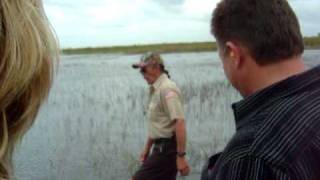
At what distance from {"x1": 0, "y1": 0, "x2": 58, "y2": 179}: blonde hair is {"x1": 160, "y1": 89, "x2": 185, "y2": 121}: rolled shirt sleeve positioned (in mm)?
4708

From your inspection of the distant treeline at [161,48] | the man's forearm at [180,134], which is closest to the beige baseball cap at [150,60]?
the man's forearm at [180,134]

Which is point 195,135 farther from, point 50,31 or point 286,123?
point 50,31

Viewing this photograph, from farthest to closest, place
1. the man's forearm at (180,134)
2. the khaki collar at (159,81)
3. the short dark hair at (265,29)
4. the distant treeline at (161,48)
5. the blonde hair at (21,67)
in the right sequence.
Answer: the distant treeline at (161,48) < the khaki collar at (159,81) < the man's forearm at (180,134) < the short dark hair at (265,29) < the blonde hair at (21,67)

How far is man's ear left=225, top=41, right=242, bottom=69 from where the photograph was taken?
2934mm

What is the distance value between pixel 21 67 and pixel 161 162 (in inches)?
203

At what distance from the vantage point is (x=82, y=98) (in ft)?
67.7

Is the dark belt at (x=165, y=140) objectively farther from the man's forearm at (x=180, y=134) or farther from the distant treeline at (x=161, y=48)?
the distant treeline at (x=161, y=48)

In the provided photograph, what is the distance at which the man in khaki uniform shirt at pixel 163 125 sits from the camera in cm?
617

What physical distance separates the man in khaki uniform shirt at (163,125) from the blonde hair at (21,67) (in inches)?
186

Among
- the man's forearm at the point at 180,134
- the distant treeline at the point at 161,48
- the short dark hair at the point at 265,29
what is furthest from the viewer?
the distant treeline at the point at 161,48

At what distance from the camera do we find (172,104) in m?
6.15

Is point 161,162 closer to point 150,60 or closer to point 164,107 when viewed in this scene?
point 164,107

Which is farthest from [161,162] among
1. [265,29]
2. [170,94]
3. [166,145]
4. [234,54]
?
[265,29]

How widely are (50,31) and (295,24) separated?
1676 mm
